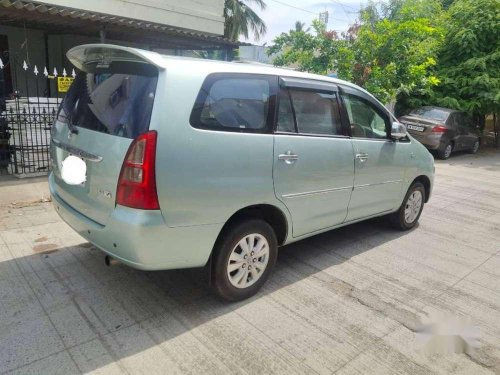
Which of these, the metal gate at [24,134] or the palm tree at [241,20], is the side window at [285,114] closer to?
the metal gate at [24,134]

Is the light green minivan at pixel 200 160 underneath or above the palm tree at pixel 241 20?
underneath

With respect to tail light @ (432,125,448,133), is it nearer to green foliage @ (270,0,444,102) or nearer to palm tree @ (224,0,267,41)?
green foliage @ (270,0,444,102)

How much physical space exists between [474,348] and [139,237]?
2.44 meters

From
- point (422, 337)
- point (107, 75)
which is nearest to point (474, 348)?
point (422, 337)

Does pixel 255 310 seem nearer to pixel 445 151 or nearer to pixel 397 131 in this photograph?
pixel 397 131

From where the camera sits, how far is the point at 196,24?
12539 mm

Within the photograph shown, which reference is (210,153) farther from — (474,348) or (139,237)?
(474,348)

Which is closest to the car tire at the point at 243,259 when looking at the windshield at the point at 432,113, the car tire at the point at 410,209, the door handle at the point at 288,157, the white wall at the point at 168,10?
the door handle at the point at 288,157

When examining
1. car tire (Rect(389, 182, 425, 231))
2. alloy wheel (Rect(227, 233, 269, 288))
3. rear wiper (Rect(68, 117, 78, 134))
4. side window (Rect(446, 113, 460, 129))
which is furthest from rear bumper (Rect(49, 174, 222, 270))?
side window (Rect(446, 113, 460, 129))

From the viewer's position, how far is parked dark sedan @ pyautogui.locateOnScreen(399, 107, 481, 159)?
11711mm

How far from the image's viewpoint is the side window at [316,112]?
11.4ft

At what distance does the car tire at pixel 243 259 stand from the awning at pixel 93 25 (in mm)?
6209

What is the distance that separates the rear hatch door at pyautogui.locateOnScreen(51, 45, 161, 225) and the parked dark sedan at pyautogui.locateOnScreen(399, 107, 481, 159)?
1062 centimetres

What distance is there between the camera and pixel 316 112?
366 cm
